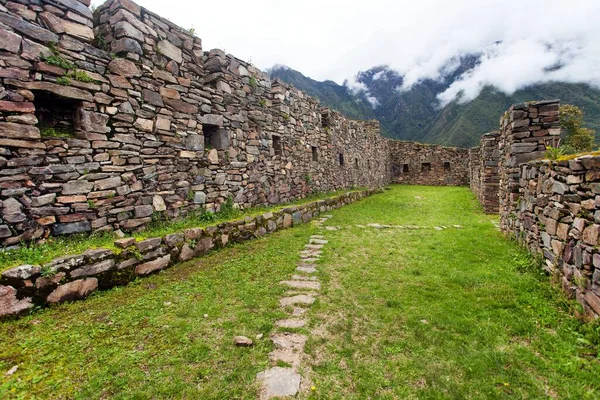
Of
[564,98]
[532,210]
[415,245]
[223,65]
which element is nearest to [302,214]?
[415,245]

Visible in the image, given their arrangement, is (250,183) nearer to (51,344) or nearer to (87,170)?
(87,170)

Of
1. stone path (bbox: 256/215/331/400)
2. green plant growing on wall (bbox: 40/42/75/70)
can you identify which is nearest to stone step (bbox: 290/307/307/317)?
stone path (bbox: 256/215/331/400)

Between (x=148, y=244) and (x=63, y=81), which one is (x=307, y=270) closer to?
(x=148, y=244)

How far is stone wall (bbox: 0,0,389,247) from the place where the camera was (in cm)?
439

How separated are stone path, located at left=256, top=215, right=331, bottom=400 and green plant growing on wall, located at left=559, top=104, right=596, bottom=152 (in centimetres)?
3209

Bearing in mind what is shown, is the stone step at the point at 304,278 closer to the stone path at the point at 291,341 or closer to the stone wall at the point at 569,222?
the stone path at the point at 291,341

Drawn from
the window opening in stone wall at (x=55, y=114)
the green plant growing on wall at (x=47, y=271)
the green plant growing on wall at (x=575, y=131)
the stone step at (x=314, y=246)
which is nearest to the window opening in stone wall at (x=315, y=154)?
the stone step at (x=314, y=246)

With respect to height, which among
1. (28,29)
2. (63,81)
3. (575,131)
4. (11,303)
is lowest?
(11,303)

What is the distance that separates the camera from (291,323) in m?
3.78

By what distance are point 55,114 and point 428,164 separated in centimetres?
2805

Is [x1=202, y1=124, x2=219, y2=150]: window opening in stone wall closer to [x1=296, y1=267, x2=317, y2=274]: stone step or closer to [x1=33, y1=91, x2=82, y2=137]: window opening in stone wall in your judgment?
[x1=33, y1=91, x2=82, y2=137]: window opening in stone wall

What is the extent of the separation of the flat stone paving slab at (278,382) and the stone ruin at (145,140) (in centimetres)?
341

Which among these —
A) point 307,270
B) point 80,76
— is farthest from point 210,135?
point 307,270

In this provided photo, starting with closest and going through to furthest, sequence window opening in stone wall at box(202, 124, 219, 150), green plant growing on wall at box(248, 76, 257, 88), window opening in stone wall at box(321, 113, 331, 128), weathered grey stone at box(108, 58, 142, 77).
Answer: weathered grey stone at box(108, 58, 142, 77) → window opening in stone wall at box(202, 124, 219, 150) → green plant growing on wall at box(248, 76, 257, 88) → window opening in stone wall at box(321, 113, 331, 128)
